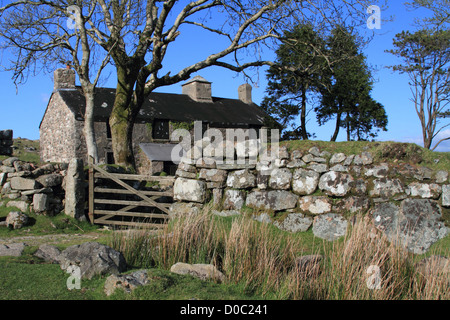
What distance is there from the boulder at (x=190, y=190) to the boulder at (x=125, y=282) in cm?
399

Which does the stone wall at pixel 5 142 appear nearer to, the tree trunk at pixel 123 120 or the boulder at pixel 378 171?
the tree trunk at pixel 123 120

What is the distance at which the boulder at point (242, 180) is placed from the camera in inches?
324

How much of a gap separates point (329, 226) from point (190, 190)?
3.00 m

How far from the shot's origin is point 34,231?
9.98 m

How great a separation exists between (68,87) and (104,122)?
140 inches

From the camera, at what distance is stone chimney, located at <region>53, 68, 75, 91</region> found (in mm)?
26406

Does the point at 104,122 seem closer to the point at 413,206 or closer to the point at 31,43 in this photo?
the point at 31,43

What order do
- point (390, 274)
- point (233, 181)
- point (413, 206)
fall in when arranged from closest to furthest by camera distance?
point (390, 274)
point (413, 206)
point (233, 181)

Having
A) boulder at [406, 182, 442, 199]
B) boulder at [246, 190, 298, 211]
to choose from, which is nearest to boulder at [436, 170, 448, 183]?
boulder at [406, 182, 442, 199]

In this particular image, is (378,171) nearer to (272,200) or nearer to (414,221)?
(414,221)

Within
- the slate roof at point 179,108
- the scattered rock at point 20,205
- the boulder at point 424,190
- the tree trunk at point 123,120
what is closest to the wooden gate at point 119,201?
the scattered rock at point 20,205

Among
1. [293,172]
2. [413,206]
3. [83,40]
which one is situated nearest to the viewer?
[413,206]
